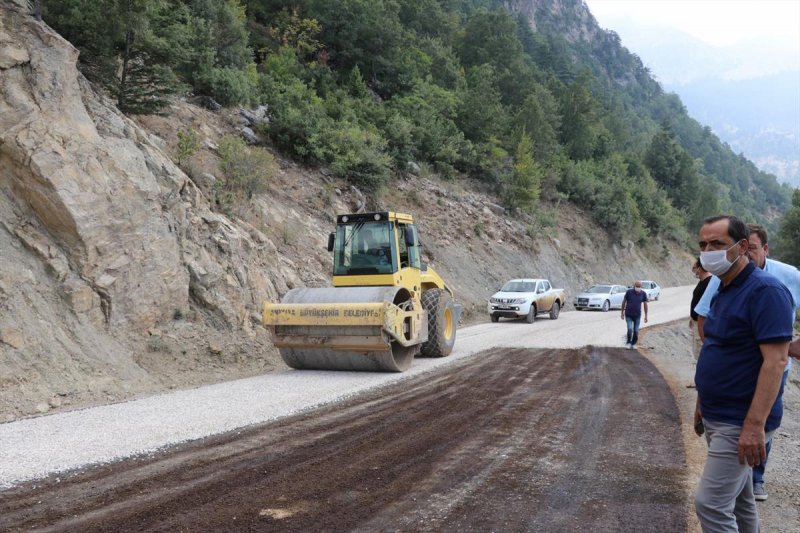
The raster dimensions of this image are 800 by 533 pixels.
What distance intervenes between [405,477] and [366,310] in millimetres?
5313

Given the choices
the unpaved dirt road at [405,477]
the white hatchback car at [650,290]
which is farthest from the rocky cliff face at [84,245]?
the white hatchback car at [650,290]

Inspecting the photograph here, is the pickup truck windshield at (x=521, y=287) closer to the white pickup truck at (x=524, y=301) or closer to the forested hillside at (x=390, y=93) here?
the white pickup truck at (x=524, y=301)

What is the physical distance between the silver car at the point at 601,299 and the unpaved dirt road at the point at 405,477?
74.6ft

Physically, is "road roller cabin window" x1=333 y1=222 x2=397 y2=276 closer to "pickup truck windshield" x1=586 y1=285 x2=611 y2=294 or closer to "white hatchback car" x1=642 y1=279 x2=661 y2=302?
"pickup truck windshield" x1=586 y1=285 x2=611 y2=294

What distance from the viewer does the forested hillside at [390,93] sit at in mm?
14969

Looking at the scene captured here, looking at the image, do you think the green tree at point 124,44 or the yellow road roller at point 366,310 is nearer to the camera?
the yellow road roller at point 366,310

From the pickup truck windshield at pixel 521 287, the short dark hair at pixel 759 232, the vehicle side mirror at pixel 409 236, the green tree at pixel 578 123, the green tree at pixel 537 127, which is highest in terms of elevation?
the green tree at pixel 578 123

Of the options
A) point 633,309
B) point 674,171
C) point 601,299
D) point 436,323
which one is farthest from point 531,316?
point 674,171

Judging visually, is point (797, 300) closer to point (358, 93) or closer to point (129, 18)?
point (129, 18)

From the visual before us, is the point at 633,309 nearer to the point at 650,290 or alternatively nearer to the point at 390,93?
the point at 650,290

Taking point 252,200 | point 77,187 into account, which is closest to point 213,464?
point 77,187

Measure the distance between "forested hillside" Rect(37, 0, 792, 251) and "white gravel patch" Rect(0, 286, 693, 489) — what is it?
9.18 m

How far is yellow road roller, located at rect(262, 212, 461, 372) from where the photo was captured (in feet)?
34.7

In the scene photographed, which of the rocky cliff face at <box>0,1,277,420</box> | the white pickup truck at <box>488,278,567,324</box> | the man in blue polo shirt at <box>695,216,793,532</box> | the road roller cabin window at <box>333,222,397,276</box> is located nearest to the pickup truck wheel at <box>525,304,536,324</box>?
the white pickup truck at <box>488,278,567,324</box>
